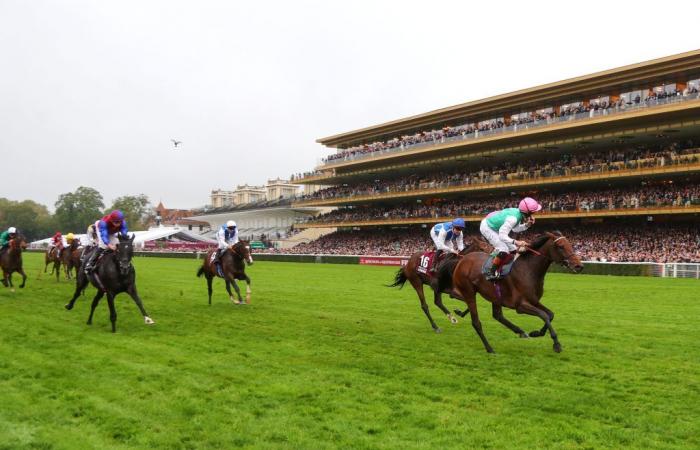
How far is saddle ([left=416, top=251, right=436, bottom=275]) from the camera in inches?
437

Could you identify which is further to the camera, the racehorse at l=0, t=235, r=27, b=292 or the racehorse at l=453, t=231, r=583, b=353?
the racehorse at l=0, t=235, r=27, b=292

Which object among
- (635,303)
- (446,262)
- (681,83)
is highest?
(681,83)

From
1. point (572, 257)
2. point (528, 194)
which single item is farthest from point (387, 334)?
point (528, 194)

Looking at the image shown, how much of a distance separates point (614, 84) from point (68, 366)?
132 ft

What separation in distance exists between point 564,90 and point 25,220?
10854 cm

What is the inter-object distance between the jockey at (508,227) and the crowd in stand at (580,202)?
30.0 m

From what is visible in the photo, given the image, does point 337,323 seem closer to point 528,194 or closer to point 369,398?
point 369,398

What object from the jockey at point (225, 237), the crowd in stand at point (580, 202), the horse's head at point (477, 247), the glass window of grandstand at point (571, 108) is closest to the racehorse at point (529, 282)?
the horse's head at point (477, 247)

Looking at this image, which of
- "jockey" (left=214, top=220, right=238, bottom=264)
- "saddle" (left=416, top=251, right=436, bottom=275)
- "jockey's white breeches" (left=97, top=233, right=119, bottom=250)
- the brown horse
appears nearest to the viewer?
"jockey's white breeches" (left=97, top=233, right=119, bottom=250)

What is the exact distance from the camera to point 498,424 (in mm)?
5109

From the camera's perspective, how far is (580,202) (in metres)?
39.5

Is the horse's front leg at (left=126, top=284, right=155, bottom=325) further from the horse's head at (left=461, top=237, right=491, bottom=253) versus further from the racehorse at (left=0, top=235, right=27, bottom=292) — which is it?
the racehorse at (left=0, top=235, right=27, bottom=292)

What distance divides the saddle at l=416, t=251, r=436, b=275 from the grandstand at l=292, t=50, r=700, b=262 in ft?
80.5

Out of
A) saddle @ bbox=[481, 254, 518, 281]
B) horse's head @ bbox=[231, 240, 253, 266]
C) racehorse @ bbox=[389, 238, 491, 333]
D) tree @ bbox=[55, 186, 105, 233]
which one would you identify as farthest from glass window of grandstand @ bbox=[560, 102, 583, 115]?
tree @ bbox=[55, 186, 105, 233]
